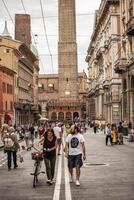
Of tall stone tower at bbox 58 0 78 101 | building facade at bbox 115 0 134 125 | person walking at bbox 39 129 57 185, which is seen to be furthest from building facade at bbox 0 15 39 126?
person walking at bbox 39 129 57 185

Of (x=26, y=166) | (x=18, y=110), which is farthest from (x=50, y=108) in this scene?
(x=26, y=166)

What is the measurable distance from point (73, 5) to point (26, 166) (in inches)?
5043

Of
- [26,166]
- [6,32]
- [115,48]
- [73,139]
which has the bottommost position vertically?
[26,166]

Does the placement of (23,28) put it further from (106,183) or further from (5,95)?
(106,183)

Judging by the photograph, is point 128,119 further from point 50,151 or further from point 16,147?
point 50,151

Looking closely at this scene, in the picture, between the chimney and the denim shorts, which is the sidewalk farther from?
the chimney

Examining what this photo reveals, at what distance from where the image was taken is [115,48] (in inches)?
2872

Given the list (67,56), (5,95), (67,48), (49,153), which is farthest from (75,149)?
(67,56)

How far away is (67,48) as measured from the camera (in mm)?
146500

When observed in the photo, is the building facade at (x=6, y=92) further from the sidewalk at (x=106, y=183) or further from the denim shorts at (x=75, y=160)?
the denim shorts at (x=75, y=160)

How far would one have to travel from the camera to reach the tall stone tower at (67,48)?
5704 inches

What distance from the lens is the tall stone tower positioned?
475 feet

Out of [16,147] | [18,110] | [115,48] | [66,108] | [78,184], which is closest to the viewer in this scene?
[78,184]

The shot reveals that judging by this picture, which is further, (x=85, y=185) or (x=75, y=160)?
(x=75, y=160)
